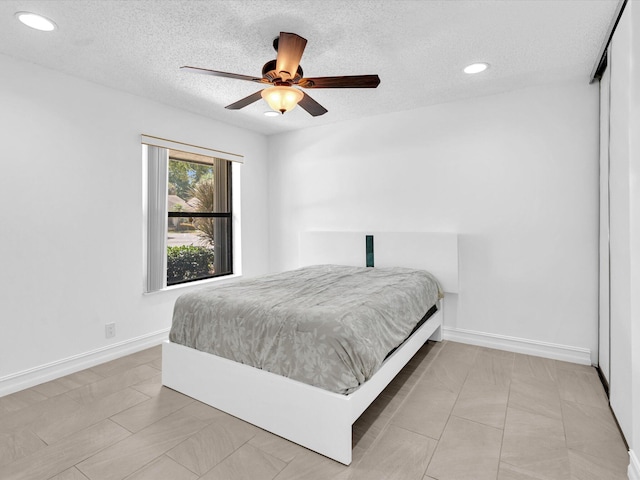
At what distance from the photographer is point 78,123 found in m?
2.79

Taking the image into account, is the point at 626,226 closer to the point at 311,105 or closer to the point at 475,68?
the point at 475,68

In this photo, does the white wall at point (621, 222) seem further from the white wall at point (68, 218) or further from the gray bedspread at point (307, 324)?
the white wall at point (68, 218)

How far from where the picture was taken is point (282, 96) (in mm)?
2174

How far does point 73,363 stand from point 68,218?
3.86ft

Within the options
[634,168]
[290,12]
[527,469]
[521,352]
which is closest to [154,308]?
[290,12]

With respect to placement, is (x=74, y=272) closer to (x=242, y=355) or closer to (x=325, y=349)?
(x=242, y=355)

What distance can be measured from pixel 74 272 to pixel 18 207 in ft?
2.03

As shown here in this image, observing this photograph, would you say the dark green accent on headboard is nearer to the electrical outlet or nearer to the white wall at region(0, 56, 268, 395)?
the white wall at region(0, 56, 268, 395)

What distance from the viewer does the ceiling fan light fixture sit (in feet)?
7.09

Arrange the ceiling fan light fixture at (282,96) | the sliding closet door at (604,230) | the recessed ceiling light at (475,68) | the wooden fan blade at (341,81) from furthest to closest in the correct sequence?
1. the recessed ceiling light at (475,68)
2. the sliding closet door at (604,230)
3. the ceiling fan light fixture at (282,96)
4. the wooden fan blade at (341,81)

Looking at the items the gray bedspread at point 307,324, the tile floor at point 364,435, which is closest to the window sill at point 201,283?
the tile floor at point 364,435

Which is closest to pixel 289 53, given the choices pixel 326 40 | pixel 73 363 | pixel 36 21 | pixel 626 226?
pixel 326 40

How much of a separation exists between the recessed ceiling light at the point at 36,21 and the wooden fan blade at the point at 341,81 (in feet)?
5.03

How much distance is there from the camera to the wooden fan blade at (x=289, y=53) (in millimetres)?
1935
